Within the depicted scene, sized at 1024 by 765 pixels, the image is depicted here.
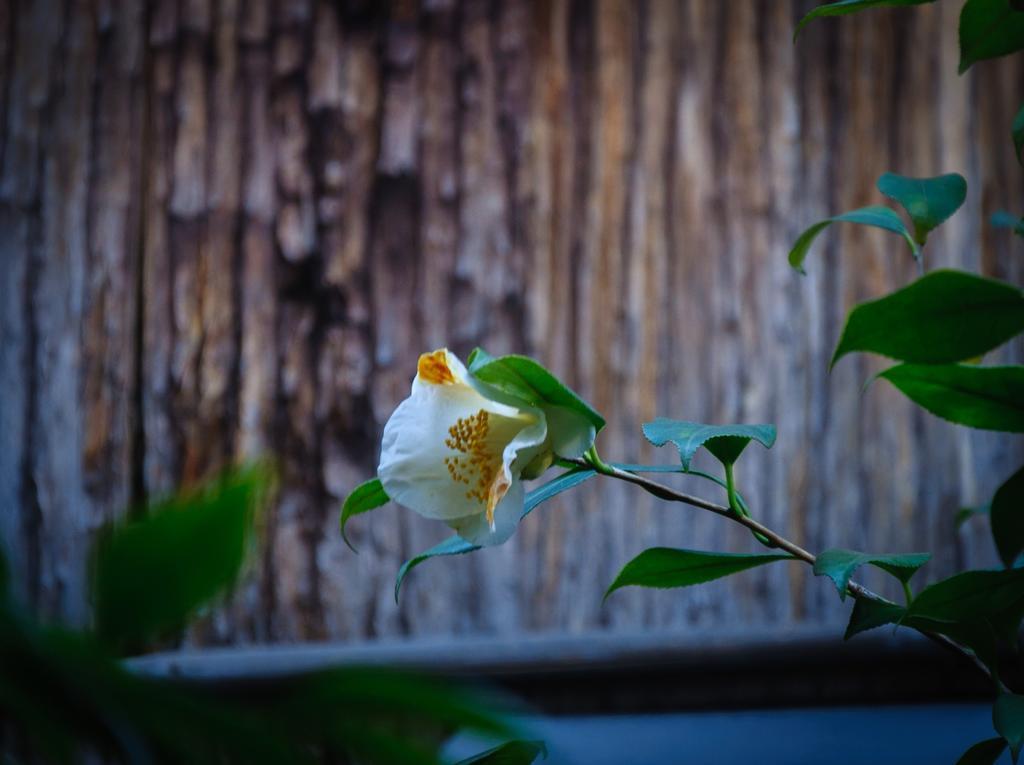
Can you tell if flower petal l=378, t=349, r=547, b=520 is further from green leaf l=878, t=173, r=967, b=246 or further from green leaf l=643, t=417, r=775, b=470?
green leaf l=878, t=173, r=967, b=246

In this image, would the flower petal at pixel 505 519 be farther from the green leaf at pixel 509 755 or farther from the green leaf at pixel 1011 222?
the green leaf at pixel 1011 222

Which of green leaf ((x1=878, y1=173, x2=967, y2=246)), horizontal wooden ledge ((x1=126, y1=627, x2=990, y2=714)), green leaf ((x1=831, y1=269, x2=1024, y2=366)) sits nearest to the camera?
green leaf ((x1=831, y1=269, x2=1024, y2=366))

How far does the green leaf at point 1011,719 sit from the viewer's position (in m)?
0.42

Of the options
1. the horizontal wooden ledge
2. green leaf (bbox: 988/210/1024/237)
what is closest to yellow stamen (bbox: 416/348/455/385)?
green leaf (bbox: 988/210/1024/237)

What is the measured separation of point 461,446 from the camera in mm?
446

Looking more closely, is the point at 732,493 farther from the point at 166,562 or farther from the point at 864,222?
the point at 166,562

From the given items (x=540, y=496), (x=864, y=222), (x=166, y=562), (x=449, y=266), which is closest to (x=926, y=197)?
(x=864, y=222)

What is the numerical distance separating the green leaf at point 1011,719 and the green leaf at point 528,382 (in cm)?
21

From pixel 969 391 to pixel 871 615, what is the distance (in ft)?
0.37

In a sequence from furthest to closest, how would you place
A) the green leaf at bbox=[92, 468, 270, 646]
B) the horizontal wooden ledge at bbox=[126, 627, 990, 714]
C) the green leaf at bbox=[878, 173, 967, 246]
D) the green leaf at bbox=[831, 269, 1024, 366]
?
the horizontal wooden ledge at bbox=[126, 627, 990, 714] < the green leaf at bbox=[878, 173, 967, 246] < the green leaf at bbox=[831, 269, 1024, 366] < the green leaf at bbox=[92, 468, 270, 646]

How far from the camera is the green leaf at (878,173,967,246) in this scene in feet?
1.71

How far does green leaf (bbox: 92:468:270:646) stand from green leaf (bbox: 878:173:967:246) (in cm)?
45

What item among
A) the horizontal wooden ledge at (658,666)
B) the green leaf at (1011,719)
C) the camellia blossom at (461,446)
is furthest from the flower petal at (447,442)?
the horizontal wooden ledge at (658,666)

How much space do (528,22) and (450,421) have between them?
100 cm
